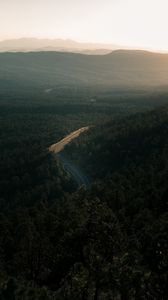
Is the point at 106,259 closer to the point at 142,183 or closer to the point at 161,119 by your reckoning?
the point at 142,183

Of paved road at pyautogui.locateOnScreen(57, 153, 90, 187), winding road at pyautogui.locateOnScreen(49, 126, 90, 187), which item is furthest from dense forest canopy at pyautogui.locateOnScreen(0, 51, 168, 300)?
winding road at pyautogui.locateOnScreen(49, 126, 90, 187)

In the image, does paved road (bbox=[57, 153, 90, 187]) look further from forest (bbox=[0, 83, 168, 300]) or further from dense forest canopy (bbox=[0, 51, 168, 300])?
forest (bbox=[0, 83, 168, 300])

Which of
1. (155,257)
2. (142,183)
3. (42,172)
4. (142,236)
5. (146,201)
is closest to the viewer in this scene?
(155,257)

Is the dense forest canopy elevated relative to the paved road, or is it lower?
elevated

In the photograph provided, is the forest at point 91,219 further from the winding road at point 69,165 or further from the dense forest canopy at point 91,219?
the winding road at point 69,165

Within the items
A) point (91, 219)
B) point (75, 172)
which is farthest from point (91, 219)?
point (75, 172)

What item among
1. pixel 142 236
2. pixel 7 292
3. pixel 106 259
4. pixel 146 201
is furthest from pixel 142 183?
pixel 7 292

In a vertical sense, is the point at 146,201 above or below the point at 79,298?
below

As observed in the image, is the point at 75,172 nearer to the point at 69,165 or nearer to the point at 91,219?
the point at 69,165

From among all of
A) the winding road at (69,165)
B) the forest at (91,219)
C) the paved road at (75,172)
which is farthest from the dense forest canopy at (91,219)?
the winding road at (69,165)
